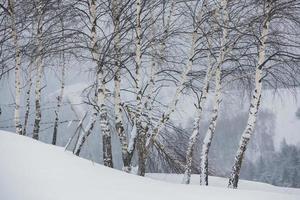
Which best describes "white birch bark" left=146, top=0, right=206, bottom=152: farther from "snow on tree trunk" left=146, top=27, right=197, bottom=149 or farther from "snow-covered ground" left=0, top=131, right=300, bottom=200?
A: "snow-covered ground" left=0, top=131, right=300, bottom=200

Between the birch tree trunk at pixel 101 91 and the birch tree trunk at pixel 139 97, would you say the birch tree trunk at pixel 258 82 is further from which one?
the birch tree trunk at pixel 101 91

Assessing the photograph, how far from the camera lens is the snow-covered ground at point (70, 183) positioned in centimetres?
468

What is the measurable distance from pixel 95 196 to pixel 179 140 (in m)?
8.22

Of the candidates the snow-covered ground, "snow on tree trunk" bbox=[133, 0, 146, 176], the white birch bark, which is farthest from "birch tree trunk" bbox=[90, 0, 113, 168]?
the snow-covered ground

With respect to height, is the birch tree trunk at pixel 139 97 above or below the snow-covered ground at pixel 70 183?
above

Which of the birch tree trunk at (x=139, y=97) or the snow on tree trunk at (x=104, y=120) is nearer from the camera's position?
the birch tree trunk at (x=139, y=97)

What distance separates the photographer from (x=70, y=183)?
488 cm

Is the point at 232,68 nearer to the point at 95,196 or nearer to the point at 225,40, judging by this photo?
the point at 225,40

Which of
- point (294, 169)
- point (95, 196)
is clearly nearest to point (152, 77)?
point (95, 196)

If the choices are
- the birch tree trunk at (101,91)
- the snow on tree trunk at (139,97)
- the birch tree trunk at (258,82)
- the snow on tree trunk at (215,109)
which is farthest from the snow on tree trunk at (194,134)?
the birch tree trunk at (101,91)

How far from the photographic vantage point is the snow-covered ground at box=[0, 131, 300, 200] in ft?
15.4

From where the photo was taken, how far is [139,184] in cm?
520

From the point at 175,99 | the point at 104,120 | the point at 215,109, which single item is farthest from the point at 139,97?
the point at 215,109

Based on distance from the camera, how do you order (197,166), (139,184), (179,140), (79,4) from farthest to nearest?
(197,166) → (179,140) → (79,4) → (139,184)
